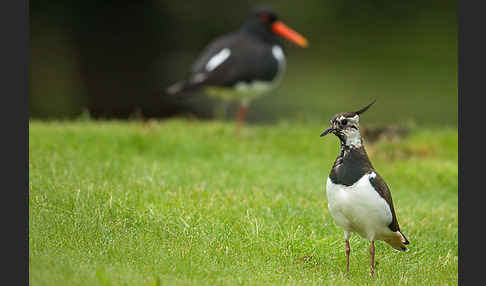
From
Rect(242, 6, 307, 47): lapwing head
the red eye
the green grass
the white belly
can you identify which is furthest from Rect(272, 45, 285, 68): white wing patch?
the white belly

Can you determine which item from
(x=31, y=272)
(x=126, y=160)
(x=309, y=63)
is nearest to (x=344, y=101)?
(x=309, y=63)

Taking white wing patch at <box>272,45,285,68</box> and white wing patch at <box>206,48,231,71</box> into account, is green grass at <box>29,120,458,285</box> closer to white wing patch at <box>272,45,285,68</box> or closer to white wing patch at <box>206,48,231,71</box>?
white wing patch at <box>206,48,231,71</box>

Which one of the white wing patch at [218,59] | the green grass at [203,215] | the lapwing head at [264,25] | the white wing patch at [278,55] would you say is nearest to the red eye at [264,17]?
the lapwing head at [264,25]

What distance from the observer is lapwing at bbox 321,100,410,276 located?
4977 mm

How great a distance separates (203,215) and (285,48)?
1543 cm

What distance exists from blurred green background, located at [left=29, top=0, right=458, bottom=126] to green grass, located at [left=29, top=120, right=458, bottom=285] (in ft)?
19.9

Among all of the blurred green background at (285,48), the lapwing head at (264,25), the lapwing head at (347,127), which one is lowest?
the blurred green background at (285,48)

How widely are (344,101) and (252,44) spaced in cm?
646

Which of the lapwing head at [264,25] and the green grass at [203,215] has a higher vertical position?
the lapwing head at [264,25]

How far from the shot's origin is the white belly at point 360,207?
16.3ft

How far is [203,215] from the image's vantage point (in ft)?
19.2

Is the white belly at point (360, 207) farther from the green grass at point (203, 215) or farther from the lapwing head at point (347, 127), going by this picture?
the green grass at point (203, 215)

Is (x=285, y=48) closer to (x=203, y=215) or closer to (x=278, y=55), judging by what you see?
(x=278, y=55)

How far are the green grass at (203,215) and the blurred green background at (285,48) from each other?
6073 millimetres
